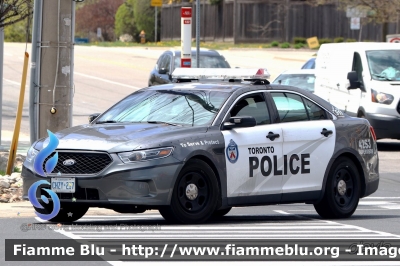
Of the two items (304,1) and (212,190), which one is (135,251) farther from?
(304,1)

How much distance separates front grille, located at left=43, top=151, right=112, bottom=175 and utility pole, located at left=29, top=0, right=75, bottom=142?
15.1ft

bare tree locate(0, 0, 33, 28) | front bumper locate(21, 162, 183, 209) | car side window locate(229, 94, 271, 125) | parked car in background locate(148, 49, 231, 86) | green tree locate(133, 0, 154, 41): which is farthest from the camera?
green tree locate(133, 0, 154, 41)

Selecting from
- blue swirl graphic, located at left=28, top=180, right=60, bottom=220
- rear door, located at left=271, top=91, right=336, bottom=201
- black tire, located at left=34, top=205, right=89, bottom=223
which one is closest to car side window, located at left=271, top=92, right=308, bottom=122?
rear door, located at left=271, top=91, right=336, bottom=201

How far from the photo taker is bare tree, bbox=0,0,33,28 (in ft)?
50.3

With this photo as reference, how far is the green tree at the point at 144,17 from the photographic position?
63.0 m

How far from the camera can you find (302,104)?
1108cm

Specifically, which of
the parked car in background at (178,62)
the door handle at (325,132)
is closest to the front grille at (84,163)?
the door handle at (325,132)

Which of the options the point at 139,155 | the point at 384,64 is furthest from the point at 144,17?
the point at 139,155

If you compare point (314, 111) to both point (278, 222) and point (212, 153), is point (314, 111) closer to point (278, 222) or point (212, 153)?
point (278, 222)

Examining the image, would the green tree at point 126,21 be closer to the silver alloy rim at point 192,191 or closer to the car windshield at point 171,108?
the car windshield at point 171,108

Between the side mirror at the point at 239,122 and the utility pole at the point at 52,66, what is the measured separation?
458 centimetres

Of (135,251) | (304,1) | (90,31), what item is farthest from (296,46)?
(135,251)

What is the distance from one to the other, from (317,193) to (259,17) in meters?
44.2

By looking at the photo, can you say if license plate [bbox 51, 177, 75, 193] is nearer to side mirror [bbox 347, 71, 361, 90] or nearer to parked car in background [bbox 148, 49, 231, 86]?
side mirror [bbox 347, 71, 361, 90]
